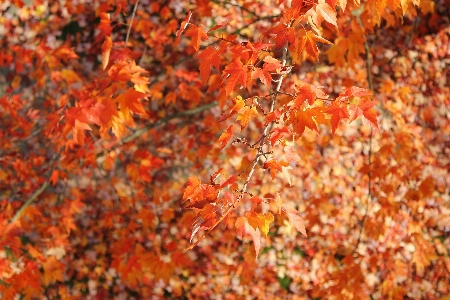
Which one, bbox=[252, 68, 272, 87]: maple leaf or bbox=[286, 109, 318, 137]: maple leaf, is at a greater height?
bbox=[252, 68, 272, 87]: maple leaf

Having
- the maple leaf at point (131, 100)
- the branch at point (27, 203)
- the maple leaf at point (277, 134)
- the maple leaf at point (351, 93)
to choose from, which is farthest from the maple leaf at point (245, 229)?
the branch at point (27, 203)

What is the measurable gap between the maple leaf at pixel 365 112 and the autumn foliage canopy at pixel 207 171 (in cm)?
178

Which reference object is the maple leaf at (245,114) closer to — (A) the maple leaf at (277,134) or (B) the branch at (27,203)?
(A) the maple leaf at (277,134)

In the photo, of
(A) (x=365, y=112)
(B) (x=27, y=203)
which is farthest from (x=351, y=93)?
(B) (x=27, y=203)

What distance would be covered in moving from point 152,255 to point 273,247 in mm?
1208

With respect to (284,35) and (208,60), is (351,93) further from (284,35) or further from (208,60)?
(208,60)

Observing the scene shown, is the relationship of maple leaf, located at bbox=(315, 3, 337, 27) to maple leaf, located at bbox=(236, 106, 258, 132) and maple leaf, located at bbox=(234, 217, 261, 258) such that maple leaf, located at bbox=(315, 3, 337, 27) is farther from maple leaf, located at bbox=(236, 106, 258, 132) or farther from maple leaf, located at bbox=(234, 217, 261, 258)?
maple leaf, located at bbox=(234, 217, 261, 258)

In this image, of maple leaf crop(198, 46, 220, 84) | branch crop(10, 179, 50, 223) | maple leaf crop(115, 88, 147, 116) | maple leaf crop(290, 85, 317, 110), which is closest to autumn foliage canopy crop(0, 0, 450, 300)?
branch crop(10, 179, 50, 223)

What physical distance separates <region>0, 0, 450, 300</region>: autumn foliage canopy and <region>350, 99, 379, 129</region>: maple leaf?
1.78 metres

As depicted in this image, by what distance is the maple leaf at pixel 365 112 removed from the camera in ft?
7.58

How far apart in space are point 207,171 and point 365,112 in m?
3.01

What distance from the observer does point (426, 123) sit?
17.3ft

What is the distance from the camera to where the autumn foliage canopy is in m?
4.52

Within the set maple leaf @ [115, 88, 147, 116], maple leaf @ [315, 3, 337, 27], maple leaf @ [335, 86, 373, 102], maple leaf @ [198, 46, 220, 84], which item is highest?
maple leaf @ [315, 3, 337, 27]
